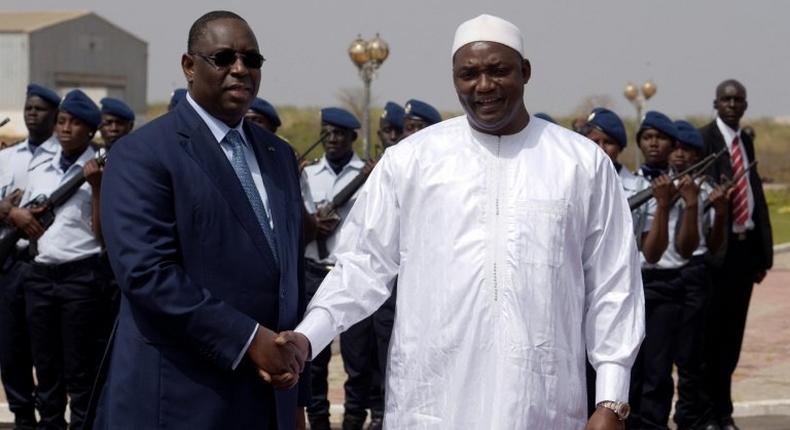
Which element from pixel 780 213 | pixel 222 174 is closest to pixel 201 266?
pixel 222 174

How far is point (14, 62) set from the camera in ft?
209

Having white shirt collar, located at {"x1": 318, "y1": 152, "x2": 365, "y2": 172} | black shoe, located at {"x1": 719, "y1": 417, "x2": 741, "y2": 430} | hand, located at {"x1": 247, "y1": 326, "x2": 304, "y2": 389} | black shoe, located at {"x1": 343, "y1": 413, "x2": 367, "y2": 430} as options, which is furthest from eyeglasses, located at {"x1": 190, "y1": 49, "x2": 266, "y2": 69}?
black shoe, located at {"x1": 719, "y1": 417, "x2": 741, "y2": 430}

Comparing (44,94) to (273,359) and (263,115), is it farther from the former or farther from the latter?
(273,359)

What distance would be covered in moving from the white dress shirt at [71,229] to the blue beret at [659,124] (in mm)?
3097

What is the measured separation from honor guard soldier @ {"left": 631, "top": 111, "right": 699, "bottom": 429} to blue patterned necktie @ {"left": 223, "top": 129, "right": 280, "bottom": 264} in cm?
396

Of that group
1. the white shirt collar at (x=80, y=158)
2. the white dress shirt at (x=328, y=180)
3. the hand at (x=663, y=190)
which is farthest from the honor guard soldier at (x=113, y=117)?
the hand at (x=663, y=190)

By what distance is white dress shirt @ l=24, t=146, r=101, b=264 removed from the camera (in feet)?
28.2

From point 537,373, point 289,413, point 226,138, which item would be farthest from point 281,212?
point 537,373

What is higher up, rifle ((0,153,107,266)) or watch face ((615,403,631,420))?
watch face ((615,403,631,420))

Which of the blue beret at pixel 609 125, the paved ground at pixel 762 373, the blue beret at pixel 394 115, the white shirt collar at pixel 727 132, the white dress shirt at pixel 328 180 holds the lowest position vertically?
the paved ground at pixel 762 373

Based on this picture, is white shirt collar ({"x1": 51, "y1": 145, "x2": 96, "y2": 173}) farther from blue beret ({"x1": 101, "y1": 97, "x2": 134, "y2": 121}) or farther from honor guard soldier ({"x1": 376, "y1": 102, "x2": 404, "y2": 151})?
honor guard soldier ({"x1": 376, "y1": 102, "x2": 404, "y2": 151})

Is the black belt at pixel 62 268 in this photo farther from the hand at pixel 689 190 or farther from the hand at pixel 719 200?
the hand at pixel 719 200

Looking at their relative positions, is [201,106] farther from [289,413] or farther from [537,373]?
[537,373]

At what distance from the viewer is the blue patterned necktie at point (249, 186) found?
4766 millimetres
